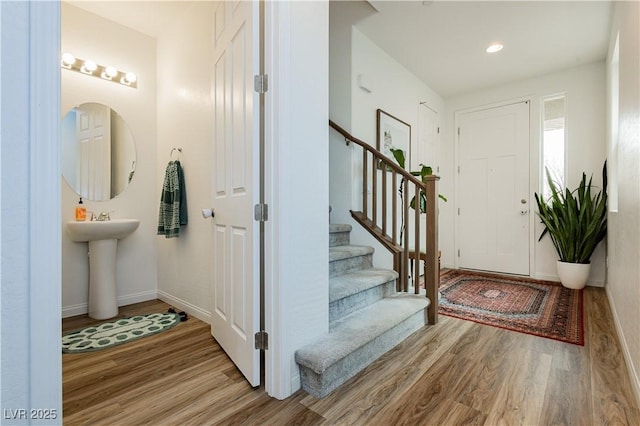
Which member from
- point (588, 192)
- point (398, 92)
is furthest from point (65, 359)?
point (588, 192)

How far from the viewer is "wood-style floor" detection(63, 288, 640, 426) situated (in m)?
1.35

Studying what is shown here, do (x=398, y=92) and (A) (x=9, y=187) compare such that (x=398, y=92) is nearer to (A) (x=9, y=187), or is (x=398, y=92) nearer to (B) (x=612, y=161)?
(B) (x=612, y=161)

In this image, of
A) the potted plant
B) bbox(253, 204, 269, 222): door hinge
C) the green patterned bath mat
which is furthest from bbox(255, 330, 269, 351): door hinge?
the potted plant

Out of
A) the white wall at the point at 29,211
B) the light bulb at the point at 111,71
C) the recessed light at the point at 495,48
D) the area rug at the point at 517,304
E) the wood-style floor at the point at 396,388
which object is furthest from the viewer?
the recessed light at the point at 495,48

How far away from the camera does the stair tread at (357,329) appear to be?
4.95ft

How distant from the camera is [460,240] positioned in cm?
472

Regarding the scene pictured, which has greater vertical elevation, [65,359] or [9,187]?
[9,187]

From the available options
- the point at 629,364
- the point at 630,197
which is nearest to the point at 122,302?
the point at 629,364

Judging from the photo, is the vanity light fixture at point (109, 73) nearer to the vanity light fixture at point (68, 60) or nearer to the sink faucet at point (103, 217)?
the vanity light fixture at point (68, 60)

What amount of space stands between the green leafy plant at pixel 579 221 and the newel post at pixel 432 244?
220 centimetres

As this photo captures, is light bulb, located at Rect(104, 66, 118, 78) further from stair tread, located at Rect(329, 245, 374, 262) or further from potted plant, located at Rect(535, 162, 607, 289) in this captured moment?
potted plant, located at Rect(535, 162, 607, 289)

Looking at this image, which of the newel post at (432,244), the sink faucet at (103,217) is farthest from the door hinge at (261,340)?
the sink faucet at (103,217)

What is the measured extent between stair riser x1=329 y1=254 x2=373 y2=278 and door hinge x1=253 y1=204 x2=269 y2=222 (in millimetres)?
973

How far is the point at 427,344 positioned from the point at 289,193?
4.87ft
